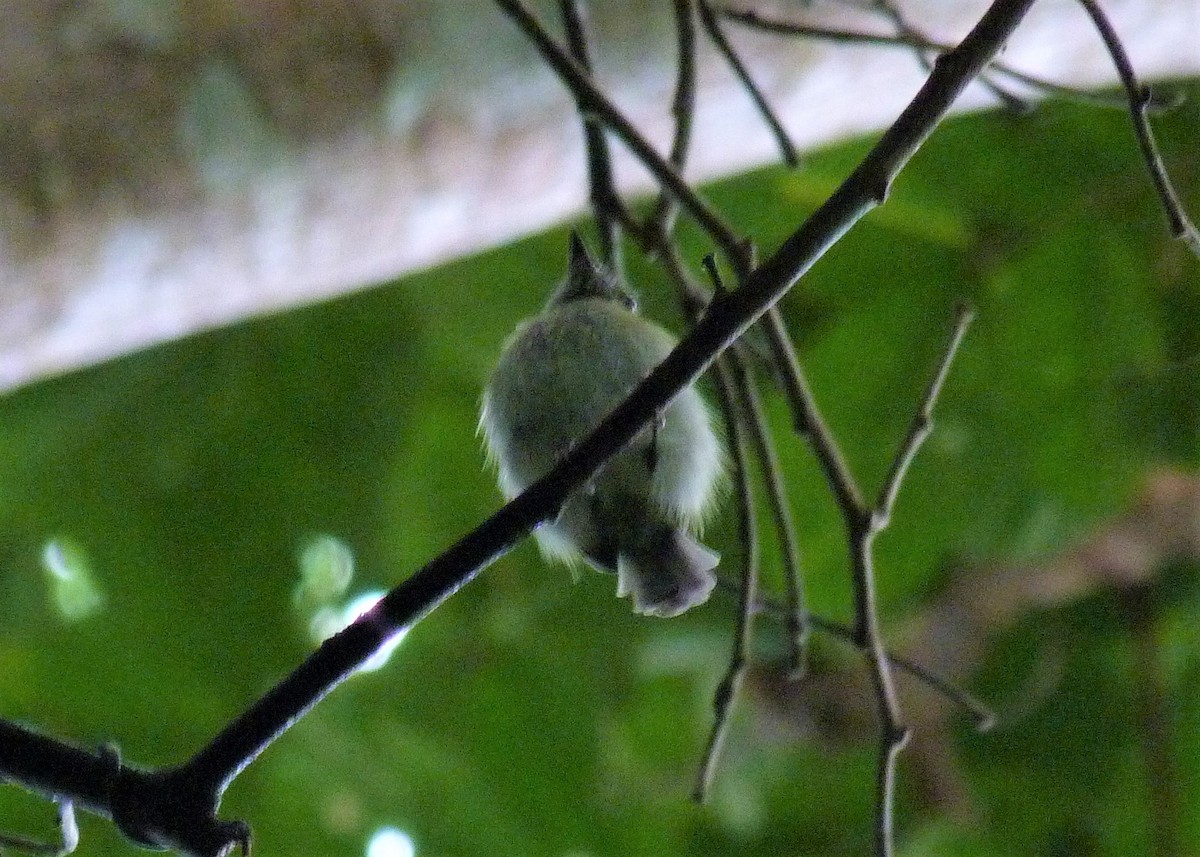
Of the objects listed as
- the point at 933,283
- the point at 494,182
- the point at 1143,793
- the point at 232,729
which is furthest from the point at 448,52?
the point at 1143,793

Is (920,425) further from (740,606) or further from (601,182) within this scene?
(601,182)

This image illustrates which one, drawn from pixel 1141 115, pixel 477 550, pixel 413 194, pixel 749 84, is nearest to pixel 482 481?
pixel 413 194

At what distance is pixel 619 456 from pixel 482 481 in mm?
2083

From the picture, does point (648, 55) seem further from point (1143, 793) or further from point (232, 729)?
point (1143, 793)

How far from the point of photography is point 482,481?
372 cm

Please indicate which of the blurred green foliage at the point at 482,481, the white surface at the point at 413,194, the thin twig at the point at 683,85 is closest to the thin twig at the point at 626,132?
the thin twig at the point at 683,85

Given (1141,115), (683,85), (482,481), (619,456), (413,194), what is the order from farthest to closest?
(482,481) → (413,194) → (683,85) → (619,456) → (1141,115)

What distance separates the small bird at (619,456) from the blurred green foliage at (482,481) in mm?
1532

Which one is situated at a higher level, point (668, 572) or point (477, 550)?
point (477, 550)

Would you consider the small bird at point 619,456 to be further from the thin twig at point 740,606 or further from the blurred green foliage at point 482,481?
the blurred green foliage at point 482,481

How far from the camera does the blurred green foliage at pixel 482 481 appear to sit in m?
3.39

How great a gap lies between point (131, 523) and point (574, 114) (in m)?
1.62

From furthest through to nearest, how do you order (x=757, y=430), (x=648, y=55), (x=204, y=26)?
(x=648, y=55)
(x=204, y=26)
(x=757, y=430)

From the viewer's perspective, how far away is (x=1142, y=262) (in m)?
3.66
